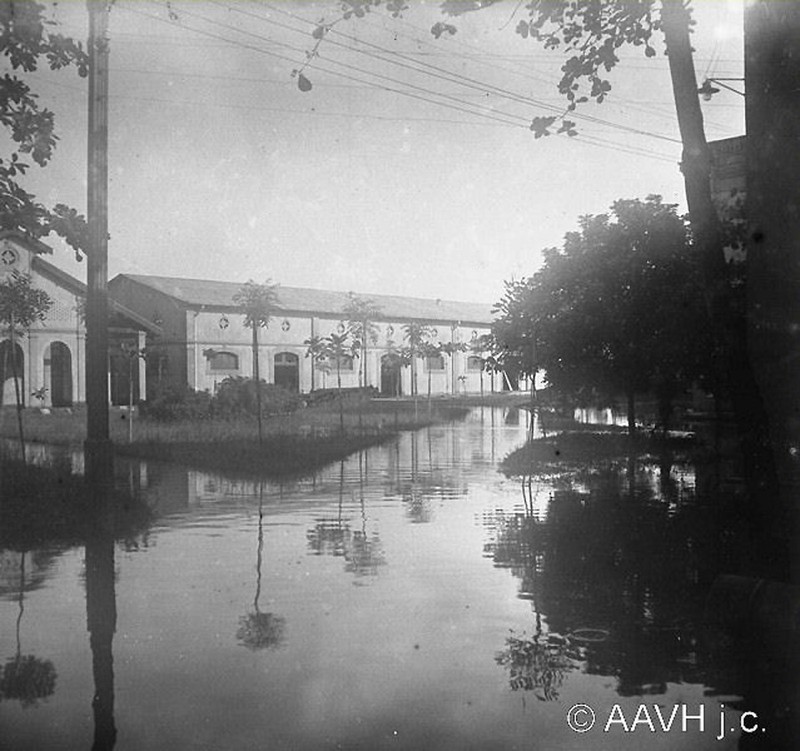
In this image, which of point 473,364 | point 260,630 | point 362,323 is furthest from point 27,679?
point 473,364

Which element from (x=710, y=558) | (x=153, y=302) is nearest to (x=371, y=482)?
(x=710, y=558)

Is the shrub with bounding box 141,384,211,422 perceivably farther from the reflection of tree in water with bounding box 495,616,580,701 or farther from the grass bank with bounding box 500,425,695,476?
the reflection of tree in water with bounding box 495,616,580,701

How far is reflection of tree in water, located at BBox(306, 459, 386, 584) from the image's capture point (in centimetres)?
753

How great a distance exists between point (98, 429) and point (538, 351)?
13.5 m

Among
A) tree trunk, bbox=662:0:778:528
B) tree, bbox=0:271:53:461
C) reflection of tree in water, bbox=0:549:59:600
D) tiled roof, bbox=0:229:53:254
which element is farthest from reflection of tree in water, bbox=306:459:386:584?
tree, bbox=0:271:53:461

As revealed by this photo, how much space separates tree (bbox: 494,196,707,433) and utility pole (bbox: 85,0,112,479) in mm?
12243

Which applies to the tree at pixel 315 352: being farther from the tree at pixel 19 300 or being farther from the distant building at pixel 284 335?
the tree at pixel 19 300

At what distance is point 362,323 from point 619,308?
31287mm

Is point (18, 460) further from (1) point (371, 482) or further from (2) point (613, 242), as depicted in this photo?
(2) point (613, 242)

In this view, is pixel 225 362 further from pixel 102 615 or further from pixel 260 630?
pixel 260 630

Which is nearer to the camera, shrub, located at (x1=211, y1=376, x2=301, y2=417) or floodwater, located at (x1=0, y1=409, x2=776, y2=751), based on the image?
floodwater, located at (x1=0, y1=409, x2=776, y2=751)

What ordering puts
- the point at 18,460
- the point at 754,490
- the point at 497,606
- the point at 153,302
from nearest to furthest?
the point at 754,490 → the point at 497,606 → the point at 18,460 → the point at 153,302

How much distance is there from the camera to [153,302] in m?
33.8

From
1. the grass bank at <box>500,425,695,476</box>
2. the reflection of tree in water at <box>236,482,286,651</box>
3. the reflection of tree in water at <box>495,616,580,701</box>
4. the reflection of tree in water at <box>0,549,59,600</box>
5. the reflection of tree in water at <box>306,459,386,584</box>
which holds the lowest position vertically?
the reflection of tree in water at <box>495,616,580,701</box>
